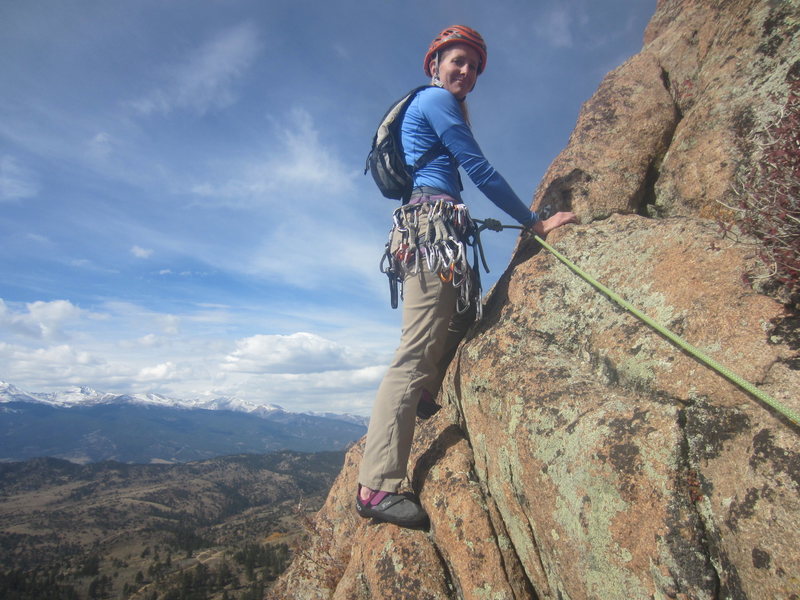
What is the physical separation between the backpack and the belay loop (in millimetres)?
524

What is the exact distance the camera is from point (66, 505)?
172625mm

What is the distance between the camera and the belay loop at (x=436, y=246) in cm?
542

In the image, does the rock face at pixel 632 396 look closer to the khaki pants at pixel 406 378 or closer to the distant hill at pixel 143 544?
the khaki pants at pixel 406 378

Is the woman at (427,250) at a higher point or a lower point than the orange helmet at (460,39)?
lower

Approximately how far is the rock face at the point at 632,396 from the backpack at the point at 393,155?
210cm

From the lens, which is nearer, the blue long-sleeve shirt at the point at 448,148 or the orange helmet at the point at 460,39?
the blue long-sleeve shirt at the point at 448,148

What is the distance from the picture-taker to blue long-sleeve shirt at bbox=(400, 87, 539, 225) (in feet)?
17.9

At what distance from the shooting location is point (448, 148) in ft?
18.1

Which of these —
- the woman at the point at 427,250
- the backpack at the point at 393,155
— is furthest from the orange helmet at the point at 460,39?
the backpack at the point at 393,155

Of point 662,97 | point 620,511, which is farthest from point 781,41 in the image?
point 620,511

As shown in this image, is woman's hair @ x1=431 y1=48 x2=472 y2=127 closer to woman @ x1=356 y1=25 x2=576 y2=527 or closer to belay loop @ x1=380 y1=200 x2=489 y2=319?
woman @ x1=356 y1=25 x2=576 y2=527

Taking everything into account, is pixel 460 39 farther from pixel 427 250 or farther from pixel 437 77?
pixel 427 250

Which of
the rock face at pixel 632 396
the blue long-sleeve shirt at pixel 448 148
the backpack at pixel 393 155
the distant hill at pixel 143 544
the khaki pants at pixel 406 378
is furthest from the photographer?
the distant hill at pixel 143 544

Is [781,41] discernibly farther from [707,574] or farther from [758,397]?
[707,574]
